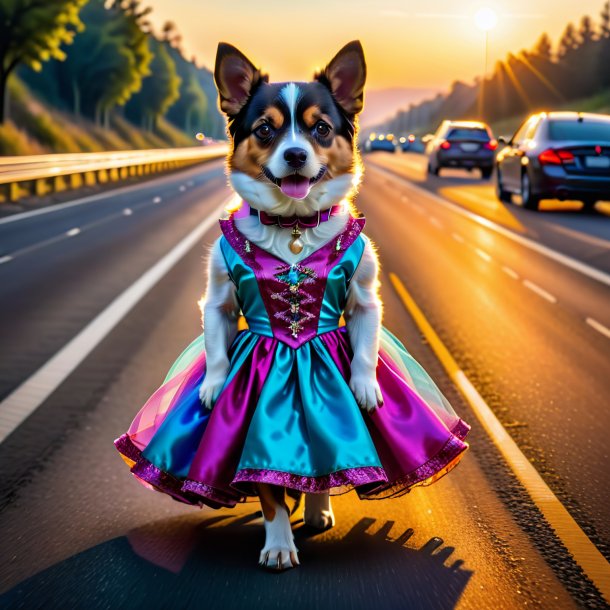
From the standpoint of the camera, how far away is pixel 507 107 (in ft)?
454

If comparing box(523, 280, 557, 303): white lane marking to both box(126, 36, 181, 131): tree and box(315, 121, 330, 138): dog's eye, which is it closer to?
box(315, 121, 330, 138): dog's eye

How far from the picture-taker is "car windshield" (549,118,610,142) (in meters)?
21.8

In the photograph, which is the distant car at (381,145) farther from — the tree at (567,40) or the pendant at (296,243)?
the pendant at (296,243)

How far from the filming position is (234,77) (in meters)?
3.95

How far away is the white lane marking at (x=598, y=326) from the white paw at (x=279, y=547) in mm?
6362

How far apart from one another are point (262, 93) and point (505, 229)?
52.9ft

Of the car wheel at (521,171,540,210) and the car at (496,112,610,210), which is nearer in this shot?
the car at (496,112,610,210)

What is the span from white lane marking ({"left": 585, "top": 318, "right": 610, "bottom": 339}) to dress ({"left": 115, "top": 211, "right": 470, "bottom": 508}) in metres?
6.05

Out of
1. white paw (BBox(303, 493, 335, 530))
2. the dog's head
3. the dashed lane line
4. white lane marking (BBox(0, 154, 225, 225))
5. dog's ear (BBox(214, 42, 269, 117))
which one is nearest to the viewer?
the dog's head

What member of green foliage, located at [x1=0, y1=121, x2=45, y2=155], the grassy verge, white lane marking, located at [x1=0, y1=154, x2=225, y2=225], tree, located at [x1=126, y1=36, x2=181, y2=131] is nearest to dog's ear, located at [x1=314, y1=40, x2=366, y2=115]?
white lane marking, located at [x1=0, y1=154, x2=225, y2=225]

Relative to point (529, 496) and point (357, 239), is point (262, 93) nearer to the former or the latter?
point (357, 239)

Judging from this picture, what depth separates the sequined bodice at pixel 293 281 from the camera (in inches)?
159

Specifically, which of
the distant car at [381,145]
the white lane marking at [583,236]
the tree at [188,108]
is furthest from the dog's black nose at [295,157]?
the tree at [188,108]

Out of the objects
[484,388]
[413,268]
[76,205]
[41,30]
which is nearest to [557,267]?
[413,268]
